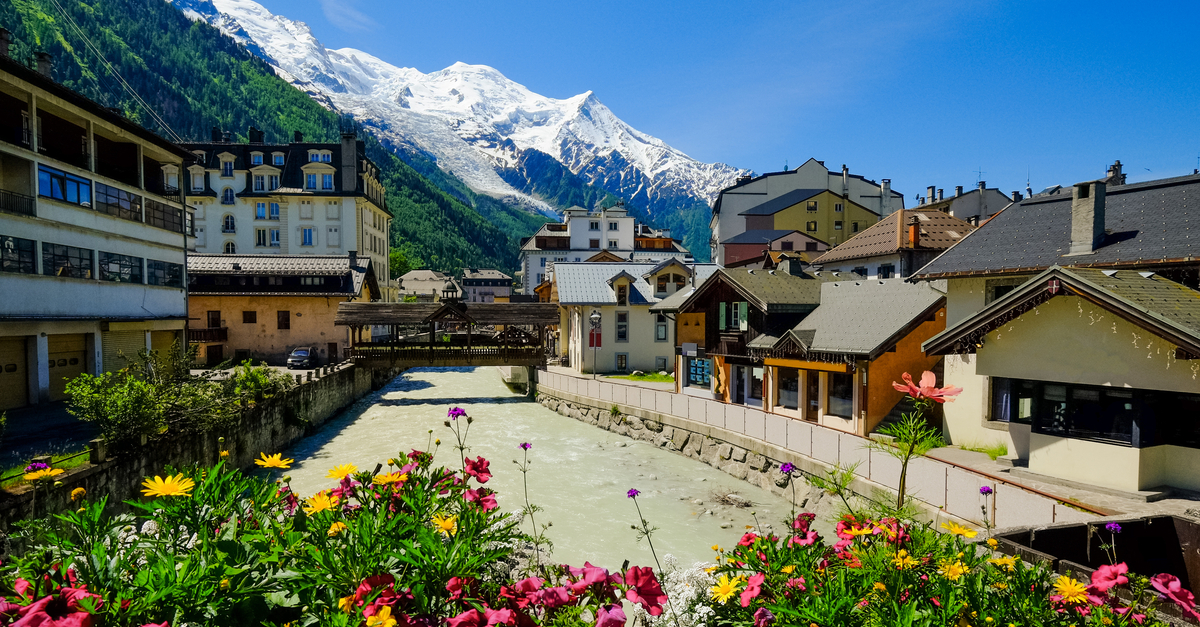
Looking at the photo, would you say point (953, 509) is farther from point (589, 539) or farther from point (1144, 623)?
point (1144, 623)

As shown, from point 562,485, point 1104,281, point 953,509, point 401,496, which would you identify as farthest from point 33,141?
point 1104,281

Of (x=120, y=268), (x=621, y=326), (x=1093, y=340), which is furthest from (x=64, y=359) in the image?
(x=1093, y=340)

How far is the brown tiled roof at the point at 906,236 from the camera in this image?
108 ft

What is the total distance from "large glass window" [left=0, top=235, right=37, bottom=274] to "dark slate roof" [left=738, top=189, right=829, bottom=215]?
59795 millimetres

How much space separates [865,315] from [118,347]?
101 ft

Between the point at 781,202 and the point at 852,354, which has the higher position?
the point at 781,202

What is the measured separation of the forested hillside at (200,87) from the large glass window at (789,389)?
12372cm

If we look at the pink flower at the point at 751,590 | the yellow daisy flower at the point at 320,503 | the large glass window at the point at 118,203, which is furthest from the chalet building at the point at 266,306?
the pink flower at the point at 751,590

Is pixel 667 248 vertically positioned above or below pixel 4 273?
above

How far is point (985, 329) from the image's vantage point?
15242 mm

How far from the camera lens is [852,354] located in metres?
20.7

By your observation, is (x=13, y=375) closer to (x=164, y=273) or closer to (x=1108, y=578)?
(x=164, y=273)

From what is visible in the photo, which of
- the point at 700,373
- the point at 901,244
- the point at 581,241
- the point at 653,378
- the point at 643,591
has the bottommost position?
the point at 653,378

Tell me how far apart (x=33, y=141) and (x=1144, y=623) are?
98.6 ft
